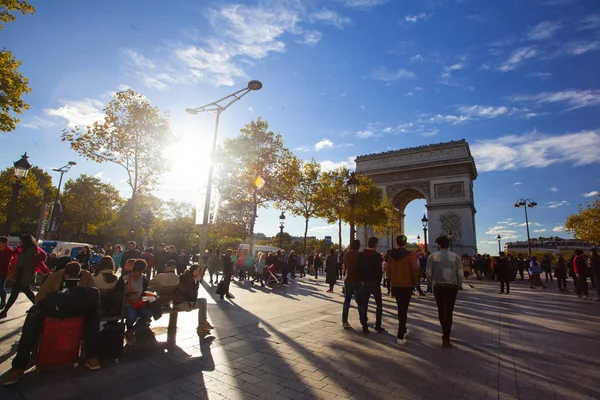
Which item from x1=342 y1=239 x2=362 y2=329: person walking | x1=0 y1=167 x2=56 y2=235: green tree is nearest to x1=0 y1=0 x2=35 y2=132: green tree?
x1=342 y1=239 x2=362 y2=329: person walking

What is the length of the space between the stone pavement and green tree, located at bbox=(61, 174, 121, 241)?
150 feet

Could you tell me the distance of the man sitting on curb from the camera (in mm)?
3713

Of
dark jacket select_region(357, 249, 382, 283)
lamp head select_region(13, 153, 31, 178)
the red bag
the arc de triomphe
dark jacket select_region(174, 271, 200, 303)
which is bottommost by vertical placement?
the red bag

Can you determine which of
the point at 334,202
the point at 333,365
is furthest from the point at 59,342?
the point at 334,202

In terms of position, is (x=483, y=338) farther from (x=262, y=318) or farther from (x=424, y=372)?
(x=262, y=318)

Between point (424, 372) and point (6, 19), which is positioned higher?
point (6, 19)

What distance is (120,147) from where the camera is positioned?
21062mm

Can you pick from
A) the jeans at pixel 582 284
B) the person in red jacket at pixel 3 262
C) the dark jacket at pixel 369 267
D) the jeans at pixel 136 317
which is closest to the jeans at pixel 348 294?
the dark jacket at pixel 369 267

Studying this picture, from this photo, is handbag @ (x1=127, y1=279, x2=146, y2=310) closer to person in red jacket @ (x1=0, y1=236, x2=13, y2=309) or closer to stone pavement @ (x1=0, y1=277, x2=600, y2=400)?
stone pavement @ (x1=0, y1=277, x2=600, y2=400)

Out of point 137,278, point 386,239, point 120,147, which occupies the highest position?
point 120,147

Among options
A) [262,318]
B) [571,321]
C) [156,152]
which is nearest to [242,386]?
[262,318]

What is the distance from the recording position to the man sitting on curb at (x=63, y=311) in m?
3.71

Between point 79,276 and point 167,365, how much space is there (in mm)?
1843

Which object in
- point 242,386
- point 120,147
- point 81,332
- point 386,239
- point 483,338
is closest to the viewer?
point 242,386
